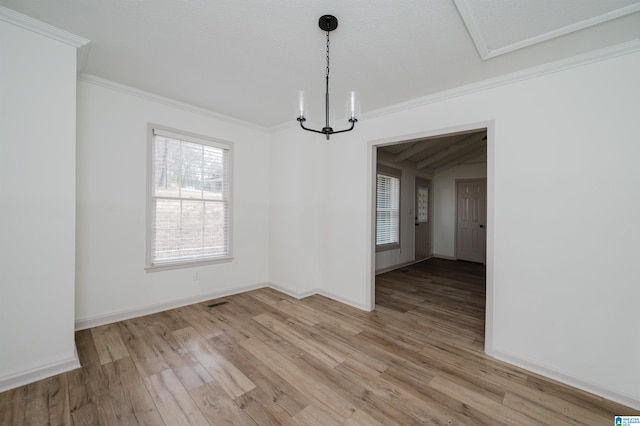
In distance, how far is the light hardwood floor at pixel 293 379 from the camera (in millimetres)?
1687

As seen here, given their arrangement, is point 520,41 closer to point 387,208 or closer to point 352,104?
point 352,104

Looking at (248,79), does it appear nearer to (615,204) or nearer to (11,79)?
(11,79)

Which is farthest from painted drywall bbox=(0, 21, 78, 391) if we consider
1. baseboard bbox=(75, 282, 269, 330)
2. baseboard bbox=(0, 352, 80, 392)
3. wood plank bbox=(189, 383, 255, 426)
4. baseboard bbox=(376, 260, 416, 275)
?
baseboard bbox=(376, 260, 416, 275)

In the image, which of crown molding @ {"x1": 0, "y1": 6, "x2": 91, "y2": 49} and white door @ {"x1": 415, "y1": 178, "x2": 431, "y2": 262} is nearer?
crown molding @ {"x1": 0, "y1": 6, "x2": 91, "y2": 49}

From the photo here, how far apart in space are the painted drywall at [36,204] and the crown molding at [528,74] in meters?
3.28

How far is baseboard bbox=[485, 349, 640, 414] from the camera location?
1.85 metres

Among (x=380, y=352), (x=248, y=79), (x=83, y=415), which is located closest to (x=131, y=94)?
→ (x=248, y=79)

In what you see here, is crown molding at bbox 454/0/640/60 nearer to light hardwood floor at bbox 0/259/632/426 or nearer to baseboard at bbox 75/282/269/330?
light hardwood floor at bbox 0/259/632/426

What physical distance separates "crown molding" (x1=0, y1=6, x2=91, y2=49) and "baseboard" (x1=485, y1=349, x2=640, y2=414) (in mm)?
4564

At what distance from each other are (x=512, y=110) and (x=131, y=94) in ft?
13.5

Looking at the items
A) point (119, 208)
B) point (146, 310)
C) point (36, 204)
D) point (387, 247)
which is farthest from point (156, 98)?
point (387, 247)

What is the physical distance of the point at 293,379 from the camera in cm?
204

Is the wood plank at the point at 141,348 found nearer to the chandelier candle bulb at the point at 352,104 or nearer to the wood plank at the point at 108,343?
the wood plank at the point at 108,343

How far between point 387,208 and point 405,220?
2.92ft
